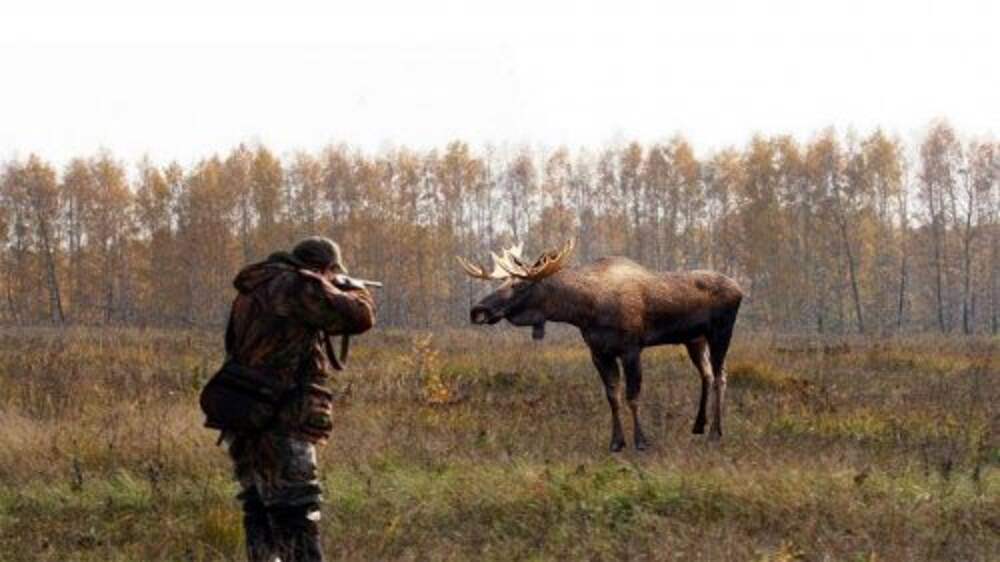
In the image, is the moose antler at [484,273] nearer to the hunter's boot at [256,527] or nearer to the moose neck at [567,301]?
the moose neck at [567,301]

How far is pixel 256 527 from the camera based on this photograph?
16.1 ft

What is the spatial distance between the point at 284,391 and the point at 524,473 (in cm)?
289

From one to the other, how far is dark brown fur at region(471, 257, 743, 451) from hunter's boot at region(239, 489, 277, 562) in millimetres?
4292

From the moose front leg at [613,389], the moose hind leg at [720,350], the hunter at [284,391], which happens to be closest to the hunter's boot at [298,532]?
the hunter at [284,391]

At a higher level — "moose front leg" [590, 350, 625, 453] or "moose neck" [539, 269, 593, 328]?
"moose neck" [539, 269, 593, 328]

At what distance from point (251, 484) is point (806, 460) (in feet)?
16.1

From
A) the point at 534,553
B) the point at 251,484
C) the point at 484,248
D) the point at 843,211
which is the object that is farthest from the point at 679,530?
the point at 484,248

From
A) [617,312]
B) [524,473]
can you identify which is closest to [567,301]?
[617,312]

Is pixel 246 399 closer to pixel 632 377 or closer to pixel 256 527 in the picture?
pixel 256 527

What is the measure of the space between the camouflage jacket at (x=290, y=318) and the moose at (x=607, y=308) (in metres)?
4.16

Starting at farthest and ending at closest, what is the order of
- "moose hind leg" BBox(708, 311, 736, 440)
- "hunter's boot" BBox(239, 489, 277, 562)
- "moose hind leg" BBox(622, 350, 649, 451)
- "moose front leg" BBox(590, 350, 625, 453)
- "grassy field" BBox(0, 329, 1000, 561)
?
"moose hind leg" BBox(708, 311, 736, 440) → "moose hind leg" BBox(622, 350, 649, 451) → "moose front leg" BBox(590, 350, 625, 453) → "grassy field" BBox(0, 329, 1000, 561) → "hunter's boot" BBox(239, 489, 277, 562)

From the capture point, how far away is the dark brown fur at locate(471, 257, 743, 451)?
938 cm

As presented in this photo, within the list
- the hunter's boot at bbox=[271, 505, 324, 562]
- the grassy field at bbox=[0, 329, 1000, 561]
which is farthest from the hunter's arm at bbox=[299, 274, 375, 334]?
the grassy field at bbox=[0, 329, 1000, 561]

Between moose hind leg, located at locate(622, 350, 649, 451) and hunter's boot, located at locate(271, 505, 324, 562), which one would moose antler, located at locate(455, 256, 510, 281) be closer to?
moose hind leg, located at locate(622, 350, 649, 451)
